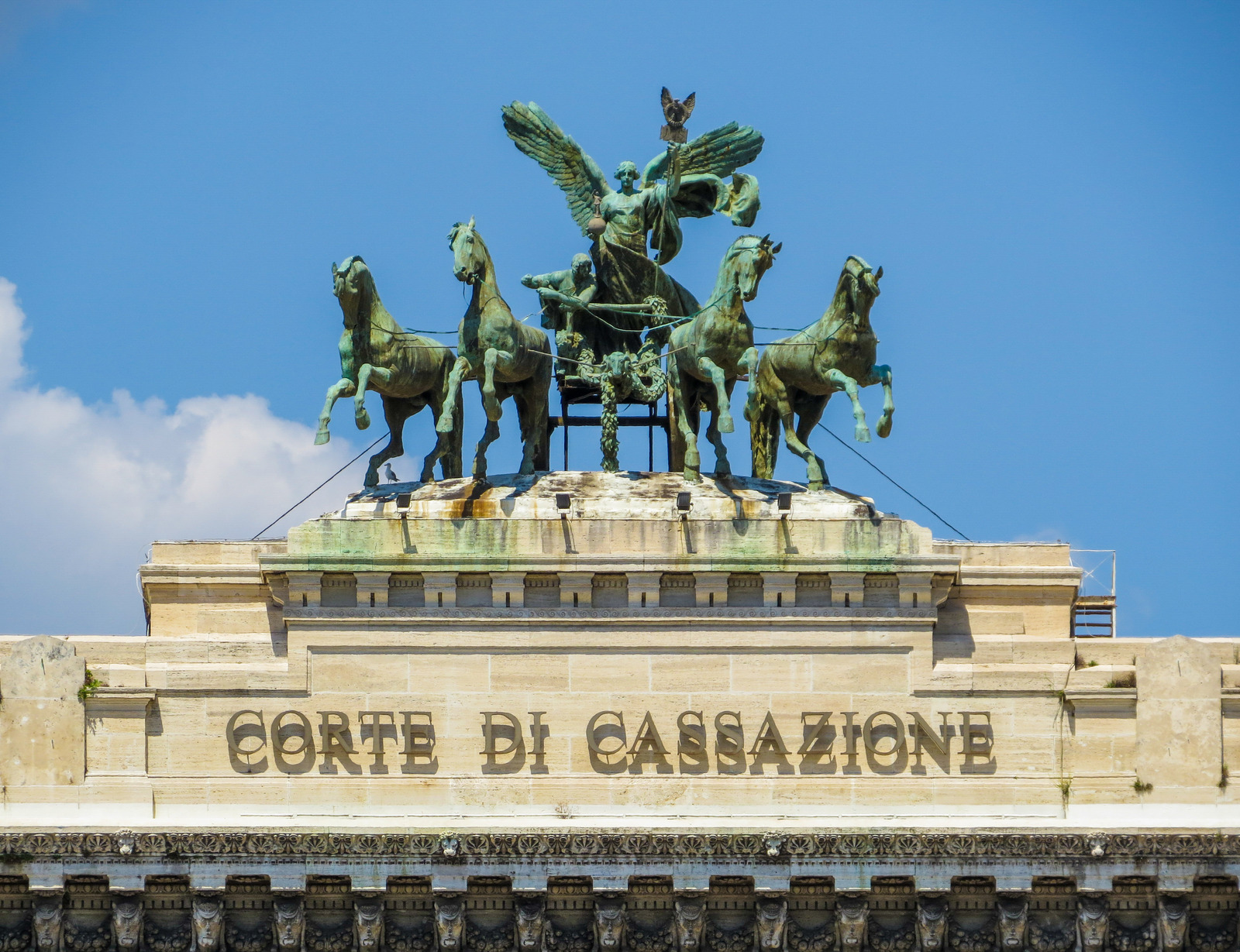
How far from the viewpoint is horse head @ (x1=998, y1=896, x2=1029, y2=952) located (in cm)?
4809

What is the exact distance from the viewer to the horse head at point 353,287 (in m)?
52.5

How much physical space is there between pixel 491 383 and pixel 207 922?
9.98 meters

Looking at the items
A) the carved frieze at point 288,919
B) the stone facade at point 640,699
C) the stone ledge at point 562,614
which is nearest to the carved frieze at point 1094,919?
the stone facade at point 640,699

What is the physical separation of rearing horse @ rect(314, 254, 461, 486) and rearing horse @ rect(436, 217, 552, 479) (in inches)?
15.6

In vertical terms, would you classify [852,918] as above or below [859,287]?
below

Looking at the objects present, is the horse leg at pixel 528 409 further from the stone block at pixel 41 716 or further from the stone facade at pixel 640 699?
the stone block at pixel 41 716

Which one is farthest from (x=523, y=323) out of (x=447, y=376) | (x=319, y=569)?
(x=319, y=569)

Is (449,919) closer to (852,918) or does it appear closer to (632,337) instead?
(852,918)

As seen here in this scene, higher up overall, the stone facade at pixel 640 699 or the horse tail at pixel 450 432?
the horse tail at pixel 450 432

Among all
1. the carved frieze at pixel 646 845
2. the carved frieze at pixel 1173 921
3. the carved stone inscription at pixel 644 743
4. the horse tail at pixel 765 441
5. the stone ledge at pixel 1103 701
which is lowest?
the carved frieze at pixel 1173 921

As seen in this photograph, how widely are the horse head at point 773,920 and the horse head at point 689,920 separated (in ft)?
2.77

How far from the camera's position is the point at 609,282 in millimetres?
56562

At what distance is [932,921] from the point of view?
48031 millimetres

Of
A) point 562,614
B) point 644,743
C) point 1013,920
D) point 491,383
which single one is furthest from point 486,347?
point 1013,920
